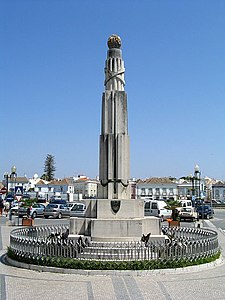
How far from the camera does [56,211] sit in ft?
123

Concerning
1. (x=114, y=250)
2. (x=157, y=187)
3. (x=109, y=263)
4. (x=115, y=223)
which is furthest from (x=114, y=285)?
(x=157, y=187)

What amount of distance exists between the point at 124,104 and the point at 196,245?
6.31m

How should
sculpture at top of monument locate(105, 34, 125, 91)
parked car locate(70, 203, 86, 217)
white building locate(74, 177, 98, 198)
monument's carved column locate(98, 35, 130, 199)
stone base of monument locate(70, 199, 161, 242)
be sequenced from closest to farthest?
stone base of monument locate(70, 199, 161, 242) → monument's carved column locate(98, 35, 130, 199) → sculpture at top of monument locate(105, 34, 125, 91) → parked car locate(70, 203, 86, 217) → white building locate(74, 177, 98, 198)

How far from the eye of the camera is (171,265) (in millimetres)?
12547

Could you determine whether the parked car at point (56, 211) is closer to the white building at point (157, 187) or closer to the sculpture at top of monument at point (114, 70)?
the sculpture at top of monument at point (114, 70)

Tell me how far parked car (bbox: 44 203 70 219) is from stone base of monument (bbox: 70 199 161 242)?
2198 centimetres

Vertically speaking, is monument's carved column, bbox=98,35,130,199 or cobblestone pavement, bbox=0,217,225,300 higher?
monument's carved column, bbox=98,35,130,199

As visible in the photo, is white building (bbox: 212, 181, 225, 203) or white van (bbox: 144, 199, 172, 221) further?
white building (bbox: 212, 181, 225, 203)

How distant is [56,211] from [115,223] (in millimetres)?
23439

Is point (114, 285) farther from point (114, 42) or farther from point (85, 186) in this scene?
point (85, 186)

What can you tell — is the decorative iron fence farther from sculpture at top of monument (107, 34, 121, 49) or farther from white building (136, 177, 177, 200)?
white building (136, 177, 177, 200)

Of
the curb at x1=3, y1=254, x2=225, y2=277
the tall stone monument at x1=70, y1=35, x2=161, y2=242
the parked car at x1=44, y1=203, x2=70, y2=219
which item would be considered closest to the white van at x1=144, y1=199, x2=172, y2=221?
the parked car at x1=44, y1=203, x2=70, y2=219

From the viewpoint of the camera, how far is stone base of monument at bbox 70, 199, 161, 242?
576 inches

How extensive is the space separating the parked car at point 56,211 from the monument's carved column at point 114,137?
21884 mm
